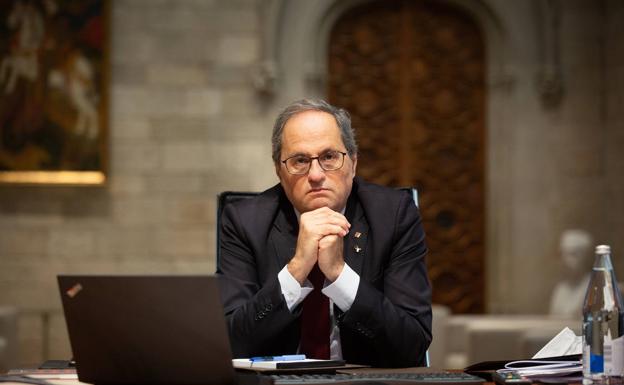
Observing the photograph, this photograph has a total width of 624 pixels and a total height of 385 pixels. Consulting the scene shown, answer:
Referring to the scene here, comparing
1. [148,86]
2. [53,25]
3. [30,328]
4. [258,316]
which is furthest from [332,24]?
[258,316]

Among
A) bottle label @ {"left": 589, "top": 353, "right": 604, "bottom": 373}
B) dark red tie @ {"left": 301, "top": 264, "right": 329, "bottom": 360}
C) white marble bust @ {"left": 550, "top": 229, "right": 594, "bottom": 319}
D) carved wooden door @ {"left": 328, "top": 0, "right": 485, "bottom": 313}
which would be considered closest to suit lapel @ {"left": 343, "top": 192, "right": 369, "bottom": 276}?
dark red tie @ {"left": 301, "top": 264, "right": 329, "bottom": 360}

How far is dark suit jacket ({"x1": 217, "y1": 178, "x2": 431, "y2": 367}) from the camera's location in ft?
9.36

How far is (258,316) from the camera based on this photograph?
2.86 meters

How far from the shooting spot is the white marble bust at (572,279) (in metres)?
8.03

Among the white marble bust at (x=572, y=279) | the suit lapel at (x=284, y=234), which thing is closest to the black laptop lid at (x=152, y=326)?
the suit lapel at (x=284, y=234)

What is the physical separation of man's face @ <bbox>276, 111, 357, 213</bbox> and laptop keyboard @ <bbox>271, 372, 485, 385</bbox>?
2.93 ft

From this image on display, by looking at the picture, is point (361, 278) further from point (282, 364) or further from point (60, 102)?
point (60, 102)

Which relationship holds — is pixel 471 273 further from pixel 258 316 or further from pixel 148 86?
pixel 258 316

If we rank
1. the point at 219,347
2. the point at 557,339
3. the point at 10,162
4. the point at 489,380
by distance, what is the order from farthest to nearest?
the point at 10,162 → the point at 557,339 → the point at 489,380 → the point at 219,347

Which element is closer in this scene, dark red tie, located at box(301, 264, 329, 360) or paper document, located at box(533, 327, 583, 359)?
paper document, located at box(533, 327, 583, 359)

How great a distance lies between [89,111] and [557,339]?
22.0 ft

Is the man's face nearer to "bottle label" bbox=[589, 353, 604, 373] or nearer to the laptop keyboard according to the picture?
the laptop keyboard

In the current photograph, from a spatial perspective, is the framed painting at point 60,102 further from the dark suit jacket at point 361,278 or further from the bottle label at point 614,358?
the bottle label at point 614,358

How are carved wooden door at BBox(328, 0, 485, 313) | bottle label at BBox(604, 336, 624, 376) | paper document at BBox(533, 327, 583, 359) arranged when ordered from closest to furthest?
1. bottle label at BBox(604, 336, 624, 376)
2. paper document at BBox(533, 327, 583, 359)
3. carved wooden door at BBox(328, 0, 485, 313)
